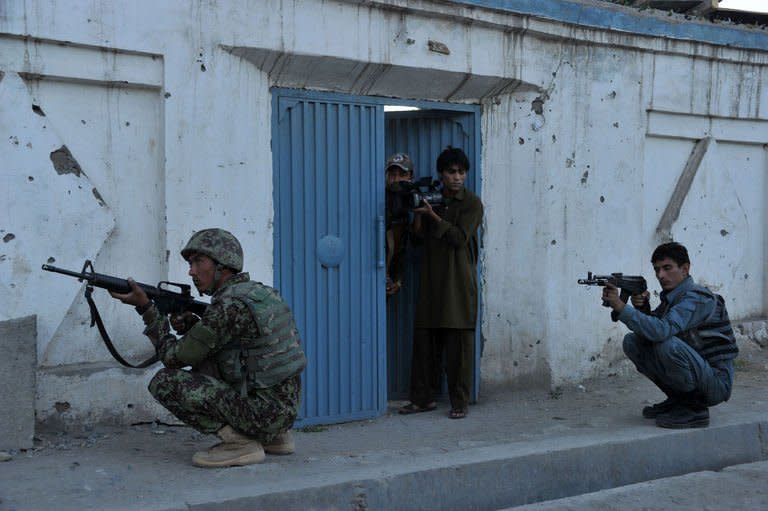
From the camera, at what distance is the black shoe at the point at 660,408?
563cm

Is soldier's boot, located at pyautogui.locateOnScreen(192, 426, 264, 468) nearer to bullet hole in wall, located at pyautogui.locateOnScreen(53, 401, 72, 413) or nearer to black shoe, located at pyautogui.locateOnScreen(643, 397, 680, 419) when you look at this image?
bullet hole in wall, located at pyautogui.locateOnScreen(53, 401, 72, 413)

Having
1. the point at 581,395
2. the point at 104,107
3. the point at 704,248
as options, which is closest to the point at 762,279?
the point at 704,248

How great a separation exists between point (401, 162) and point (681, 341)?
84.8 inches

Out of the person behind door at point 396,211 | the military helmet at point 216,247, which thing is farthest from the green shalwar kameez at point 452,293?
the military helmet at point 216,247

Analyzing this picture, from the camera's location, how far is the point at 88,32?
491 cm

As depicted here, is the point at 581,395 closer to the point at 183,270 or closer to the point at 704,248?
the point at 704,248

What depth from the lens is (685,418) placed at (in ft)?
18.1

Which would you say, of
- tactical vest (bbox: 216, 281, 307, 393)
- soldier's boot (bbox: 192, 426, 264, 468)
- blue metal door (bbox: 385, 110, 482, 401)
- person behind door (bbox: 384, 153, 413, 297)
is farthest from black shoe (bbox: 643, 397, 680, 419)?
soldier's boot (bbox: 192, 426, 264, 468)

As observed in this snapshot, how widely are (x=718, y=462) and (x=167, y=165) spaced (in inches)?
144

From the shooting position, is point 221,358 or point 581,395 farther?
point 581,395

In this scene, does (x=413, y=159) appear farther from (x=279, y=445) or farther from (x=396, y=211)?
(x=279, y=445)

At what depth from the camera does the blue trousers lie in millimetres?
5246

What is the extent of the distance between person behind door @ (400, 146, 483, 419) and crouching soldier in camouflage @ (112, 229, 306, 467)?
1716 mm

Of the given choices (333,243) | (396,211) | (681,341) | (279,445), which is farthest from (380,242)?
(681,341)
